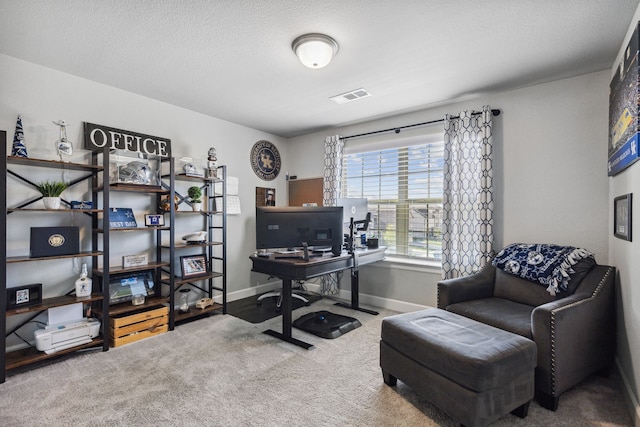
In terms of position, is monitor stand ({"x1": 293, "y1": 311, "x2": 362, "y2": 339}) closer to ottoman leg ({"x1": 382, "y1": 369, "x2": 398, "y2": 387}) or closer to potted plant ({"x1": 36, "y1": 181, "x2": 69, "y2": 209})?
ottoman leg ({"x1": 382, "y1": 369, "x2": 398, "y2": 387})

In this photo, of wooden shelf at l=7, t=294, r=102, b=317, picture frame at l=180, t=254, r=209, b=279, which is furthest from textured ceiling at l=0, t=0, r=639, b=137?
wooden shelf at l=7, t=294, r=102, b=317

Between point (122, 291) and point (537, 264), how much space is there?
12.4ft

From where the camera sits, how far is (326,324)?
330 centimetres

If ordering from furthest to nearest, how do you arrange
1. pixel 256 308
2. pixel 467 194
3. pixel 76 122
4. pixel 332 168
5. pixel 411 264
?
1. pixel 332 168
2. pixel 256 308
3. pixel 411 264
4. pixel 467 194
5. pixel 76 122

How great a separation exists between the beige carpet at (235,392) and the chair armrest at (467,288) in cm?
78

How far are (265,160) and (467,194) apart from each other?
290 cm

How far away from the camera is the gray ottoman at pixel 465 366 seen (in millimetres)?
1614

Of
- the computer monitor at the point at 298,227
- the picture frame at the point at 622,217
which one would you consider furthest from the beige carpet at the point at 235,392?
the picture frame at the point at 622,217

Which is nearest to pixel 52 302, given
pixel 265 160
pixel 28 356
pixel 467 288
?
pixel 28 356

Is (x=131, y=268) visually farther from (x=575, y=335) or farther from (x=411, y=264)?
(x=575, y=335)

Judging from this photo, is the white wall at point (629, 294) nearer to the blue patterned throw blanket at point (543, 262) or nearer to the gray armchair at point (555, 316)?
the gray armchair at point (555, 316)

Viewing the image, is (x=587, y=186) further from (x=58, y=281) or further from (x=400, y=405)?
(x=58, y=281)

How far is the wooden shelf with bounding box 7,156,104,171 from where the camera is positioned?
94.1 inches

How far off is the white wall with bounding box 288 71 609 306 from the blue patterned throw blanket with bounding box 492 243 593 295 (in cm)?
33
